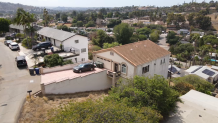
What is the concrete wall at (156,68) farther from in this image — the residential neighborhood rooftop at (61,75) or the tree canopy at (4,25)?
the tree canopy at (4,25)

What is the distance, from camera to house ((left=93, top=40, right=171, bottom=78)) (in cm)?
2212

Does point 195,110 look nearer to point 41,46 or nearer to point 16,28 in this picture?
point 41,46

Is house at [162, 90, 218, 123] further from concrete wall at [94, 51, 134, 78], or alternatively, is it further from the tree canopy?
the tree canopy

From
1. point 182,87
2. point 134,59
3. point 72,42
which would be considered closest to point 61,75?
point 134,59

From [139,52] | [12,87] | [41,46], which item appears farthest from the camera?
[41,46]

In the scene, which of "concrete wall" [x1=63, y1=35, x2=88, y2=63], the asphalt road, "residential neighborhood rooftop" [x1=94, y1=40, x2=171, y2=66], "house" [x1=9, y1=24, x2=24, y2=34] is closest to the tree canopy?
"house" [x1=9, y1=24, x2=24, y2=34]

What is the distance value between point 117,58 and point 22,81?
40.2ft

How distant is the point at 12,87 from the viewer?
19.2 meters

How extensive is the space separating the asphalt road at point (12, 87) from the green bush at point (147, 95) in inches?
328

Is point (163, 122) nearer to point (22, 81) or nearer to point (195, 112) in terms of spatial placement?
point (195, 112)

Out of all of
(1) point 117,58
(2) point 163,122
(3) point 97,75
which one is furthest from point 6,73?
(2) point 163,122

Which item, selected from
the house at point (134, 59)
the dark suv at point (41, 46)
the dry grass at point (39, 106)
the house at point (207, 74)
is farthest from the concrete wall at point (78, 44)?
the house at point (207, 74)

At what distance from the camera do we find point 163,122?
1617cm

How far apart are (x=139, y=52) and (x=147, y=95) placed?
1036 centimetres
